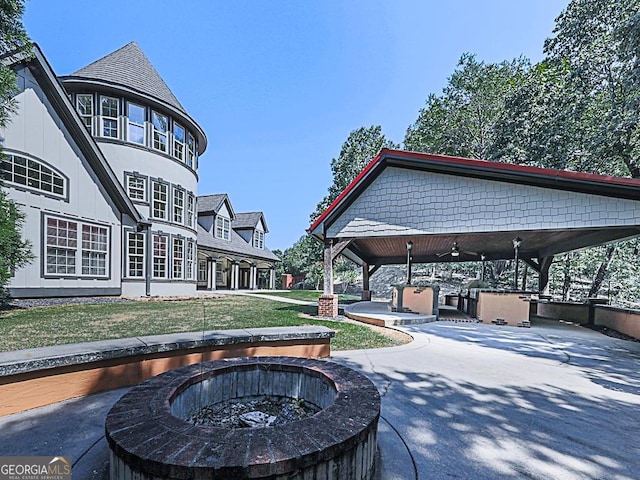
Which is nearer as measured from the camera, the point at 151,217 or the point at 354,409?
the point at 354,409

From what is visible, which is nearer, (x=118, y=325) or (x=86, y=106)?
(x=118, y=325)

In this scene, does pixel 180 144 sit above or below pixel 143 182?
above

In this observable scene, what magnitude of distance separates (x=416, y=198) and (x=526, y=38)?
16.0 metres

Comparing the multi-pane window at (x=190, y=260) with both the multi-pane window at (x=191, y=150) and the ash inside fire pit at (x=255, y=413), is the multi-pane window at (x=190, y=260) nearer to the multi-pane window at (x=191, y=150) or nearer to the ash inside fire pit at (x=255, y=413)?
the multi-pane window at (x=191, y=150)

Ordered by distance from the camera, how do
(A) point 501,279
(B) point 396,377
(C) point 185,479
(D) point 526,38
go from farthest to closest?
(A) point 501,279, (D) point 526,38, (B) point 396,377, (C) point 185,479

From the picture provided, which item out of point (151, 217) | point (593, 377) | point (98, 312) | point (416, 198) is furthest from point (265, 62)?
point (593, 377)

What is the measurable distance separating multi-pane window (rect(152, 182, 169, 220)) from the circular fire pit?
13.7m

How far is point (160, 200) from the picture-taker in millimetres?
14742

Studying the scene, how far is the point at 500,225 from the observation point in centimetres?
799

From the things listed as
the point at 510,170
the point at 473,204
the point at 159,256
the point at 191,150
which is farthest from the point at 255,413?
the point at 191,150

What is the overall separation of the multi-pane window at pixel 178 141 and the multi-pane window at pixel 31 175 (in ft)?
17.6

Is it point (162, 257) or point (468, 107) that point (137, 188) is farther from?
point (468, 107)

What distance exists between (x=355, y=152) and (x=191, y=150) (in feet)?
48.5

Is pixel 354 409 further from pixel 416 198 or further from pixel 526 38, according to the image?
pixel 526 38
